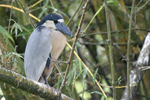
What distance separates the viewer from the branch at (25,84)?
0.99 m

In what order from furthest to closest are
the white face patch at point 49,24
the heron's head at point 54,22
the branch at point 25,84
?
1. the white face patch at point 49,24
2. the heron's head at point 54,22
3. the branch at point 25,84

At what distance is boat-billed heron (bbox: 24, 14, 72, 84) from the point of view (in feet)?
5.73

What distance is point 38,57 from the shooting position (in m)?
1.81

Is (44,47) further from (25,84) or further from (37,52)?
(25,84)

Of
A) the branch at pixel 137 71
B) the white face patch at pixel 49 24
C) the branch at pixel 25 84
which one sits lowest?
the branch at pixel 137 71

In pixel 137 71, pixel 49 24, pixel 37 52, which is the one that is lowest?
pixel 137 71

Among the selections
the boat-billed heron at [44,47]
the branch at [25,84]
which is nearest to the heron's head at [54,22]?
the boat-billed heron at [44,47]

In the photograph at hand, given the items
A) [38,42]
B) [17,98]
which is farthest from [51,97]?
[38,42]

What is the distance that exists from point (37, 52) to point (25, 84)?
0.75 metres

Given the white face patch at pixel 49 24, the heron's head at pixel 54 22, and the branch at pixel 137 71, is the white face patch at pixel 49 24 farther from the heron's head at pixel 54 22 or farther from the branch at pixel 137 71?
the branch at pixel 137 71

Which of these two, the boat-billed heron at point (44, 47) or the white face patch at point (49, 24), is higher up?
the white face patch at point (49, 24)

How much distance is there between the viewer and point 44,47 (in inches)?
70.4

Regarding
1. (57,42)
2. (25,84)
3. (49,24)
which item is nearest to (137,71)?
(57,42)

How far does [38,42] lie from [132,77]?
2.58ft
